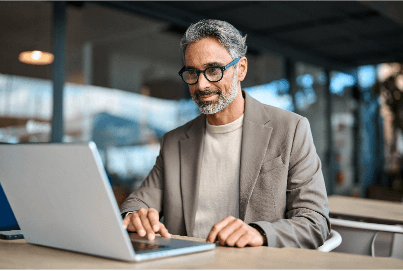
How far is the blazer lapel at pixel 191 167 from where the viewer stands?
1.88 m

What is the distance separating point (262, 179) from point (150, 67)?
361cm

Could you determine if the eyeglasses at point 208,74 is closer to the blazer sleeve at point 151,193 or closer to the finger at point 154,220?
the blazer sleeve at point 151,193

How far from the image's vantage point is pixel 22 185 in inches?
43.8

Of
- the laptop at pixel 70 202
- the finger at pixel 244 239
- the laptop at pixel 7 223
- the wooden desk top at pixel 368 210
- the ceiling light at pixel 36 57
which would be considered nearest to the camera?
the laptop at pixel 70 202

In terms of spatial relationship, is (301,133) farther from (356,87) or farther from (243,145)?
(356,87)

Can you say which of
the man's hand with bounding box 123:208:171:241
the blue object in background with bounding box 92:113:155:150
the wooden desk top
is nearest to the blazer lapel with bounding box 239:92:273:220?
the man's hand with bounding box 123:208:171:241

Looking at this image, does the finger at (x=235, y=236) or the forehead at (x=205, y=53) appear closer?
the finger at (x=235, y=236)

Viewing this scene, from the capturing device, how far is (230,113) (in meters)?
2.04

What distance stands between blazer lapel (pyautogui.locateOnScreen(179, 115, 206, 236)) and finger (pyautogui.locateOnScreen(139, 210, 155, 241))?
0.49 m

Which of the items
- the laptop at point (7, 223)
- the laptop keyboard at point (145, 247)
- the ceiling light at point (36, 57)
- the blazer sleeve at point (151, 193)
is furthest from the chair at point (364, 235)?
the ceiling light at point (36, 57)

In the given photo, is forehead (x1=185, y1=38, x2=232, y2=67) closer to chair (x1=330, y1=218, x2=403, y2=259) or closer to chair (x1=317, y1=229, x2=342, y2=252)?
chair (x1=317, y1=229, x2=342, y2=252)

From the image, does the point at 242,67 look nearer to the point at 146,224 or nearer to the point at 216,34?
the point at 216,34

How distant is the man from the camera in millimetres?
1746

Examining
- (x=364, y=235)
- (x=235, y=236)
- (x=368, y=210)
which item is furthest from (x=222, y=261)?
(x=368, y=210)
